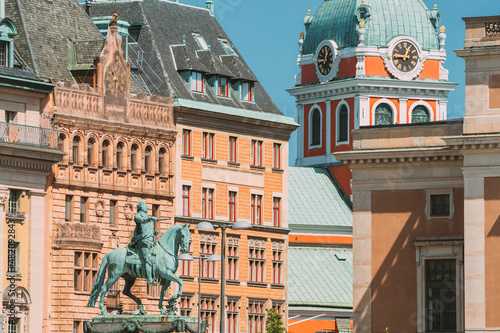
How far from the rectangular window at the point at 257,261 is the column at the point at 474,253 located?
106 feet

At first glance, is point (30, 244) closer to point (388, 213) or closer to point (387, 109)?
point (388, 213)

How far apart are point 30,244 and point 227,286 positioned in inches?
780

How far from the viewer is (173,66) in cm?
13988

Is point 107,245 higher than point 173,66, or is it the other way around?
point 173,66

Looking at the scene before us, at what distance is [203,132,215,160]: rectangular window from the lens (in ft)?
456

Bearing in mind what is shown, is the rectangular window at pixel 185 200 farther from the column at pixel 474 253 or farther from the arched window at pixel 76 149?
the column at pixel 474 253

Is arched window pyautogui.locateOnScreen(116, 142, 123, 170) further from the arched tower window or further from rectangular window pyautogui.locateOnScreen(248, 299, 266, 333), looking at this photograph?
rectangular window pyautogui.locateOnScreen(248, 299, 266, 333)

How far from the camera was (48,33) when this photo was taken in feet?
426

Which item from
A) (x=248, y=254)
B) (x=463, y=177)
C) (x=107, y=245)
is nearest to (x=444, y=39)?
(x=248, y=254)

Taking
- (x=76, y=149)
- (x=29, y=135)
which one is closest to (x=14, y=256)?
(x=29, y=135)

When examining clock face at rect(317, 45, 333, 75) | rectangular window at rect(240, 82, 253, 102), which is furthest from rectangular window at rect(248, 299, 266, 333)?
clock face at rect(317, 45, 333, 75)

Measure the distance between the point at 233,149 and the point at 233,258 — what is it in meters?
6.78

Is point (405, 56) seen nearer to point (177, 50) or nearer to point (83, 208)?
point (177, 50)

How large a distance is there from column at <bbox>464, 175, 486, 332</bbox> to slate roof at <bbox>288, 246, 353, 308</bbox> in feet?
151
